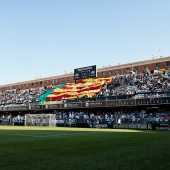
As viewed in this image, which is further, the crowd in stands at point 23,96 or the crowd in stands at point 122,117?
the crowd in stands at point 23,96

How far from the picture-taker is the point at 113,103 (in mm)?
38188

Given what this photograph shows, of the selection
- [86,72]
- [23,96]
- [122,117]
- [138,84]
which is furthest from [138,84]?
[23,96]

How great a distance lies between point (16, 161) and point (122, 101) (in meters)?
28.9

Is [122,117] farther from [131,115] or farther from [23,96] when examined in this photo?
[23,96]

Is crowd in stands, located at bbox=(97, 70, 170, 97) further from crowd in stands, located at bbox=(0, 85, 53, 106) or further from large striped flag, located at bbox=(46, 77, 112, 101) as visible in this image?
crowd in stands, located at bbox=(0, 85, 53, 106)

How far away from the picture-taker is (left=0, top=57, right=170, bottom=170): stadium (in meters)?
9.05

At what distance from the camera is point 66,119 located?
4094cm

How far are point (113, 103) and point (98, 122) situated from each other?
3.42 m

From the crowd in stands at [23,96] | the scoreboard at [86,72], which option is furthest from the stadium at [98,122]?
the crowd in stands at [23,96]

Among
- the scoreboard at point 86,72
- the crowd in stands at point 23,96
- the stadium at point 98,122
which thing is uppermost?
the scoreboard at point 86,72

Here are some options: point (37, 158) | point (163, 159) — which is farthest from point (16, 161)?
point (163, 159)

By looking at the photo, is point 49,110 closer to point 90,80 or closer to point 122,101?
point 90,80

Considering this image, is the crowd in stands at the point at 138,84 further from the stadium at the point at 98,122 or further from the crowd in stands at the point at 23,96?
the crowd in stands at the point at 23,96

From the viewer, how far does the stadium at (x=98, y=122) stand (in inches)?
356
